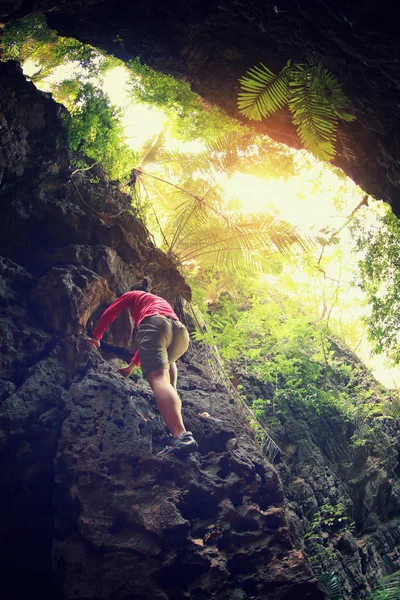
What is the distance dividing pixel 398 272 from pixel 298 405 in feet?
10.1

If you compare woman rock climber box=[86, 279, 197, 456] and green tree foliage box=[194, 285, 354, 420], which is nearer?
woman rock climber box=[86, 279, 197, 456]

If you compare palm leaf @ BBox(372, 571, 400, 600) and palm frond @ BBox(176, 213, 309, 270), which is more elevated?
palm frond @ BBox(176, 213, 309, 270)

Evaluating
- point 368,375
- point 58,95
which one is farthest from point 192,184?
point 368,375

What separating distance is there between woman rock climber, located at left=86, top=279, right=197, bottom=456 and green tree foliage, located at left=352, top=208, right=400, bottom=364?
3895 mm

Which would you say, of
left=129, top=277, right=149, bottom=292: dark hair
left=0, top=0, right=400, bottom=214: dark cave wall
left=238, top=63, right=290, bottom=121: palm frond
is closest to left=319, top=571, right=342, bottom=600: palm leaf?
left=129, top=277, right=149, bottom=292: dark hair

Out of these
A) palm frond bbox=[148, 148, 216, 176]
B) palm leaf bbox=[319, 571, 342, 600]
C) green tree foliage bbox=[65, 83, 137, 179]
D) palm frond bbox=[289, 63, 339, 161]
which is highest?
palm frond bbox=[148, 148, 216, 176]

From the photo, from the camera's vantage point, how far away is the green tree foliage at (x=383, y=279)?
6.36 meters

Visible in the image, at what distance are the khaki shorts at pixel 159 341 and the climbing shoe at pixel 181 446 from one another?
71cm

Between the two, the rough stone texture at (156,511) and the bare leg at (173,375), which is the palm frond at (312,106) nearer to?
the bare leg at (173,375)

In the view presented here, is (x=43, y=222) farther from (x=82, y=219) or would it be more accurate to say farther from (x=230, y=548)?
(x=230, y=548)

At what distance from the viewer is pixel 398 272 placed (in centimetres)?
630

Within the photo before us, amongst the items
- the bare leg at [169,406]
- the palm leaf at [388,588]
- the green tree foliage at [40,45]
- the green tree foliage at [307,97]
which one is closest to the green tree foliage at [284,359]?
the palm leaf at [388,588]

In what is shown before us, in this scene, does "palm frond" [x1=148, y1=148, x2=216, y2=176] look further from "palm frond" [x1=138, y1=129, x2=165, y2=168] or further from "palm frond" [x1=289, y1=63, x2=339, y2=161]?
"palm frond" [x1=289, y1=63, x2=339, y2=161]

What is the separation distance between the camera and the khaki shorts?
395cm
